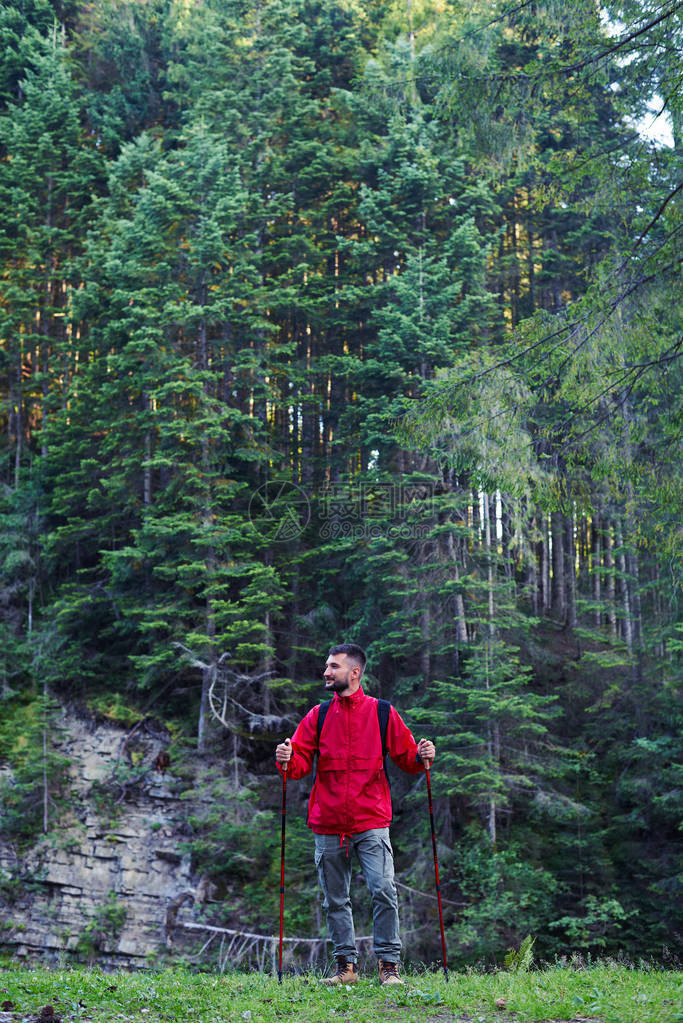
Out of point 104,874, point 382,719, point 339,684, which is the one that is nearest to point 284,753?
point 339,684

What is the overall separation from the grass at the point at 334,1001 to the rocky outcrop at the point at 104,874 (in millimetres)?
10222

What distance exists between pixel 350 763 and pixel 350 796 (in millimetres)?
183

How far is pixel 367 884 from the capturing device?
4961 mm

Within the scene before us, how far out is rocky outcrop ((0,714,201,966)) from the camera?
48.2ft

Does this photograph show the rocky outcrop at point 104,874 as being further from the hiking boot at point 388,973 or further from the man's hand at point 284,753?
the man's hand at point 284,753

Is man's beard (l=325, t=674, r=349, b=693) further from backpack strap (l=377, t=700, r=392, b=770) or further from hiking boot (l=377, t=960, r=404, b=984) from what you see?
hiking boot (l=377, t=960, r=404, b=984)

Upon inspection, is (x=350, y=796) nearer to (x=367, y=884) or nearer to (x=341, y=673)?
(x=367, y=884)

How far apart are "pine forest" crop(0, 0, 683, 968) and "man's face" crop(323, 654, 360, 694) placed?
3.09m

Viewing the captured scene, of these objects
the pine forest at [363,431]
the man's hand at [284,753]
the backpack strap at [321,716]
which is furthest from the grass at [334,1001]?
the pine forest at [363,431]

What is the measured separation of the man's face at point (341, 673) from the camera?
201 inches

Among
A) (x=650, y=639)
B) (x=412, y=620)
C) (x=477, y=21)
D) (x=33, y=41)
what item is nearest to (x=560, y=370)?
(x=477, y=21)

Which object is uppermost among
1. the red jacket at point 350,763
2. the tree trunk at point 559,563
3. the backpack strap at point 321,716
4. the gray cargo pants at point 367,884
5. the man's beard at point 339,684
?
the tree trunk at point 559,563

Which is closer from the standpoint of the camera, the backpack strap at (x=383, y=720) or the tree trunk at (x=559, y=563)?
the backpack strap at (x=383, y=720)

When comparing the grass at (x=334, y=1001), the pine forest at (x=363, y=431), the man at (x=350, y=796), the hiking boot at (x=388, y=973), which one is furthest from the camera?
the pine forest at (x=363, y=431)
